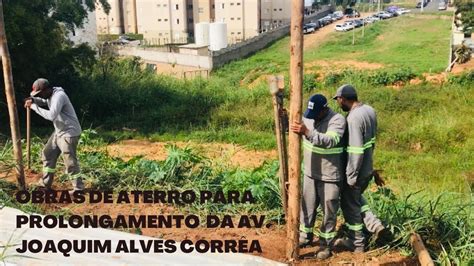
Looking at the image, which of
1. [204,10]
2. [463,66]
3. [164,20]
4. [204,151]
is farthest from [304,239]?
[164,20]

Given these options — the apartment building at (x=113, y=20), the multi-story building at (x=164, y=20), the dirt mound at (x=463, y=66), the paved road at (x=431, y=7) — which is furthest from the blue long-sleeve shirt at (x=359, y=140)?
the paved road at (x=431, y=7)

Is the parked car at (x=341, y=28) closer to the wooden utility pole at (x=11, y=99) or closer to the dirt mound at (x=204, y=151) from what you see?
the dirt mound at (x=204, y=151)

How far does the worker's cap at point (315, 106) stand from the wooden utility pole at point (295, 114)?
39 centimetres

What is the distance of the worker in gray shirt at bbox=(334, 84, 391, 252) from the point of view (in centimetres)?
409

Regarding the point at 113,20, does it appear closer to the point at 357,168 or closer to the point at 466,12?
the point at 466,12

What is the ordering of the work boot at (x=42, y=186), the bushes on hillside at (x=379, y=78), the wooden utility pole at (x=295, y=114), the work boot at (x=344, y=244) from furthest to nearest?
1. the bushes on hillside at (x=379, y=78)
2. the work boot at (x=42, y=186)
3. the work boot at (x=344, y=244)
4. the wooden utility pole at (x=295, y=114)

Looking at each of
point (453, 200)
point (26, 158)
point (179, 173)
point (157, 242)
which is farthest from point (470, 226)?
point (26, 158)

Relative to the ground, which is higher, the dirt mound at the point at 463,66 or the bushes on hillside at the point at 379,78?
the dirt mound at the point at 463,66

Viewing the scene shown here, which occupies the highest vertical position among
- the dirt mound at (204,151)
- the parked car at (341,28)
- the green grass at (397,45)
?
the parked car at (341,28)

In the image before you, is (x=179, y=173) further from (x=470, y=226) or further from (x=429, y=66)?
(x=429, y=66)

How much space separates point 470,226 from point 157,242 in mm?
2921

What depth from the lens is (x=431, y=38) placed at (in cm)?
3588

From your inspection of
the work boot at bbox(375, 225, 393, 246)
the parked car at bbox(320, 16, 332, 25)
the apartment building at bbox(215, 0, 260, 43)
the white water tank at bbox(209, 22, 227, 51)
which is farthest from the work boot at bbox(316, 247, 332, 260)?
the parked car at bbox(320, 16, 332, 25)

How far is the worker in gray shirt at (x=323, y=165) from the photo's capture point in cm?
414
